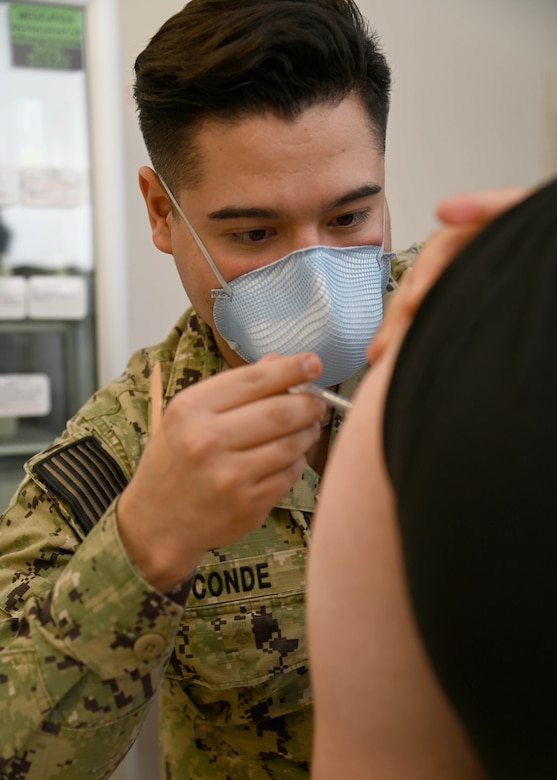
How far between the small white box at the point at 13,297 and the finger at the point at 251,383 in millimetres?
1045

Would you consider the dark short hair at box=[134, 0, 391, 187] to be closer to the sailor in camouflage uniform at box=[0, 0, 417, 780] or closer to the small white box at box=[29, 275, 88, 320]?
the sailor in camouflage uniform at box=[0, 0, 417, 780]

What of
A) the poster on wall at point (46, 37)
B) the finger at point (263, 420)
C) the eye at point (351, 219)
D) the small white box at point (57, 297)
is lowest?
the small white box at point (57, 297)

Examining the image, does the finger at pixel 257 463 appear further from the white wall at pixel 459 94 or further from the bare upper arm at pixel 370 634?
the white wall at pixel 459 94

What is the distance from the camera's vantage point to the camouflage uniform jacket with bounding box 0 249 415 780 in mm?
843

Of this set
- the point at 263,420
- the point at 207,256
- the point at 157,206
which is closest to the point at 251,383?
the point at 263,420

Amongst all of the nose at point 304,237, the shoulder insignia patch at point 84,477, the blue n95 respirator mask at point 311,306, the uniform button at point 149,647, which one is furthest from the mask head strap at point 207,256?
the uniform button at point 149,647

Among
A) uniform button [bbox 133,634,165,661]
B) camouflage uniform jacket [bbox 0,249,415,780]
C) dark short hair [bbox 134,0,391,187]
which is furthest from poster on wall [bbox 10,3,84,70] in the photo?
uniform button [bbox 133,634,165,661]

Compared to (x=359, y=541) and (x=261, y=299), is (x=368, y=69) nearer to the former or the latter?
(x=261, y=299)

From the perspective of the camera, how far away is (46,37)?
1.65 metres

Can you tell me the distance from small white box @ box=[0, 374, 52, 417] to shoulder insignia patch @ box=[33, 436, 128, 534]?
0.58 m

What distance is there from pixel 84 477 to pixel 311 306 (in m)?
0.41

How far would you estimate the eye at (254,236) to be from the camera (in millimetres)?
1087

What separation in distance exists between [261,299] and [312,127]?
0.77 ft

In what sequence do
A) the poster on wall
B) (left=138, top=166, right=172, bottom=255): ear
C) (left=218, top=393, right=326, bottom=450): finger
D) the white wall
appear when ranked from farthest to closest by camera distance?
the white wall
the poster on wall
(left=138, top=166, right=172, bottom=255): ear
(left=218, top=393, right=326, bottom=450): finger
